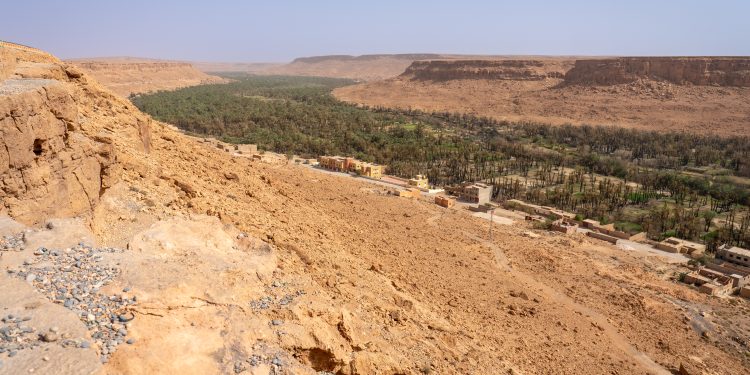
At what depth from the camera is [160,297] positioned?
7512 millimetres

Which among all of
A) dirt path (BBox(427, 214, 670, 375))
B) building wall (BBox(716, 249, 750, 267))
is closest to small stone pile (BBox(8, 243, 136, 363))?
dirt path (BBox(427, 214, 670, 375))

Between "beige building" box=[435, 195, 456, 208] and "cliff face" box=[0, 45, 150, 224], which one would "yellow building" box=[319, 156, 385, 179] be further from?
"cliff face" box=[0, 45, 150, 224]

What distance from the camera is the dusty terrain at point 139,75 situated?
338ft

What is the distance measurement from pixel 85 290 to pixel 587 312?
14673mm

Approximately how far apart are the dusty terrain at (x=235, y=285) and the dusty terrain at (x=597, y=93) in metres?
70.6

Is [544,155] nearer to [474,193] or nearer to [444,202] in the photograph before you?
[474,193]

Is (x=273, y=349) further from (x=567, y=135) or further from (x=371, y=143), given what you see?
(x=567, y=135)

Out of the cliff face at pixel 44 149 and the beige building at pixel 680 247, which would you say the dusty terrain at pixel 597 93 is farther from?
the cliff face at pixel 44 149

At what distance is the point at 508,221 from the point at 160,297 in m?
26.3

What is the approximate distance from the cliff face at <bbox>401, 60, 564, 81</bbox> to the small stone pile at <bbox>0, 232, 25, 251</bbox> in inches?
4369

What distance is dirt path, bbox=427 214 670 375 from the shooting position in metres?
14.4

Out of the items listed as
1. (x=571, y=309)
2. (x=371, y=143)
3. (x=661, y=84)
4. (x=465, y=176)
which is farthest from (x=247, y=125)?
(x=661, y=84)

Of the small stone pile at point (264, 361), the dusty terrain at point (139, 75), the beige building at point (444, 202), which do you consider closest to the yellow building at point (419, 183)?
the beige building at point (444, 202)

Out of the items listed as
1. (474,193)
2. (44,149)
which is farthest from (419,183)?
(44,149)
